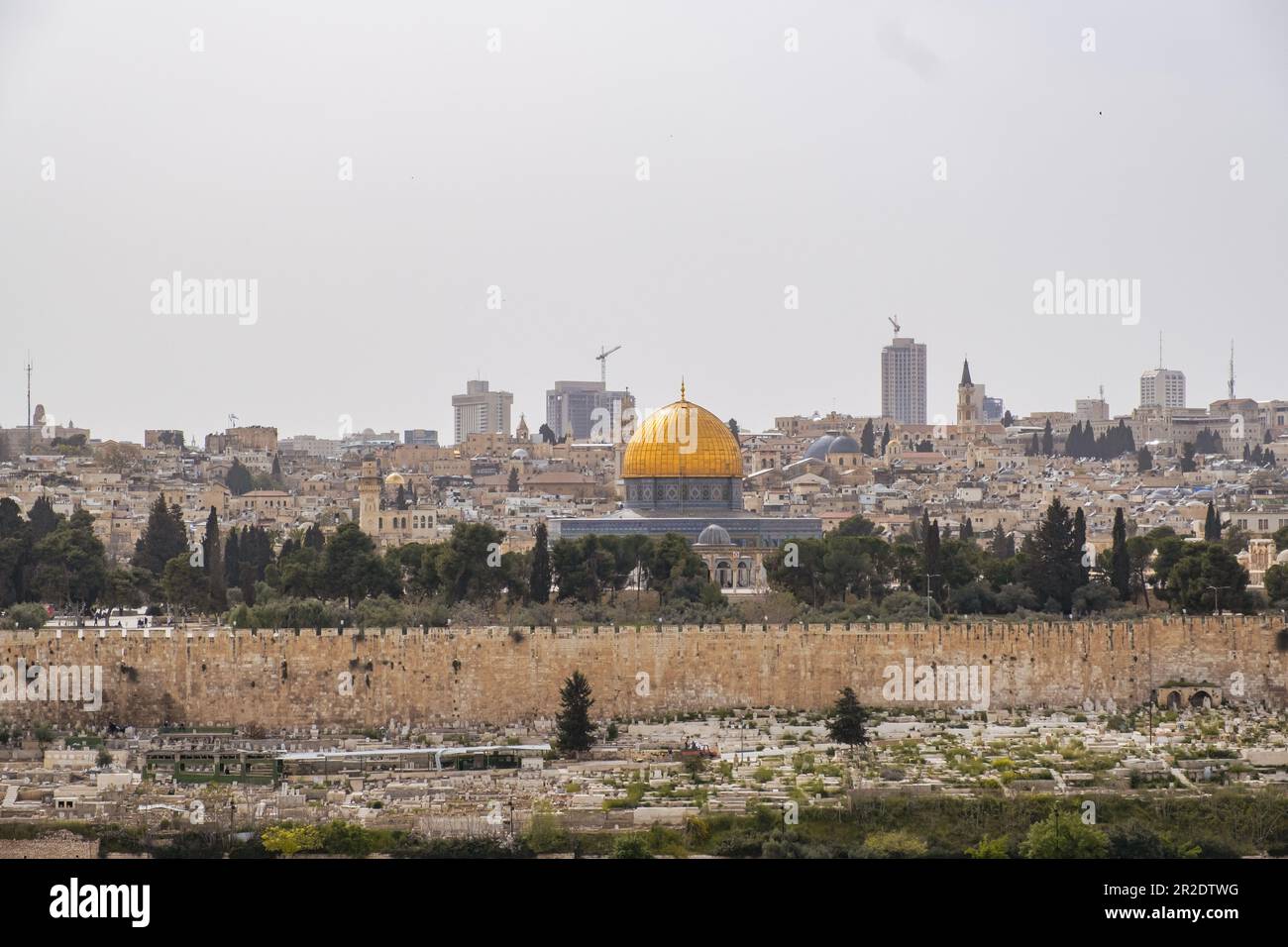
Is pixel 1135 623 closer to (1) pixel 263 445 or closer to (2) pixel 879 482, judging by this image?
(2) pixel 879 482

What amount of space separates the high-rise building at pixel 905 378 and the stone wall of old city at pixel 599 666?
131 meters

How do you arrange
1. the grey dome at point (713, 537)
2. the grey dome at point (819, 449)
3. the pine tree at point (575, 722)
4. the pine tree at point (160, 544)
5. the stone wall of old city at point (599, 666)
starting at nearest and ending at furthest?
the pine tree at point (575, 722), the stone wall of old city at point (599, 666), the pine tree at point (160, 544), the grey dome at point (713, 537), the grey dome at point (819, 449)

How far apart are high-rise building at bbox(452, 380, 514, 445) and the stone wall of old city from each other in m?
126

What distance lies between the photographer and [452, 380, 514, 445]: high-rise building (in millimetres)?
170000

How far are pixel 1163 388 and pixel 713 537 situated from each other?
106 meters

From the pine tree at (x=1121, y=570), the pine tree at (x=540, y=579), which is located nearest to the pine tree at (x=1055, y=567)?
the pine tree at (x=1121, y=570)

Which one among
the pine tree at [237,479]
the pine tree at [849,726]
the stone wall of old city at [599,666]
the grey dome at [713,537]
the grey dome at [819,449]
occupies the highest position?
the grey dome at [819,449]

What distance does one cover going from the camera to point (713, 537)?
63.5 metres

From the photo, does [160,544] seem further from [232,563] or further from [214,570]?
[214,570]

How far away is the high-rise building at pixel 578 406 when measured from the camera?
16138cm

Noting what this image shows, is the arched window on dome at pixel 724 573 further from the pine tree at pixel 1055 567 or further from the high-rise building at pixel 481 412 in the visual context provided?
Result: the high-rise building at pixel 481 412

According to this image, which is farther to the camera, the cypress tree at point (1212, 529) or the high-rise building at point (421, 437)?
the high-rise building at point (421, 437)

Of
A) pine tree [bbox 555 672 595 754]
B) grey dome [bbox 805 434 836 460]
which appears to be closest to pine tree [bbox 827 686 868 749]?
pine tree [bbox 555 672 595 754]
